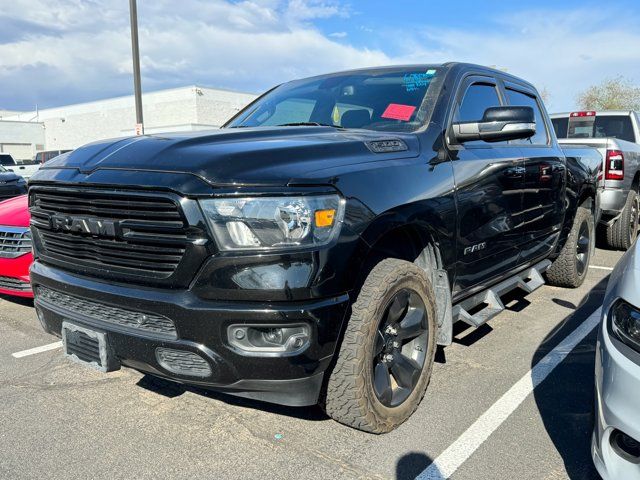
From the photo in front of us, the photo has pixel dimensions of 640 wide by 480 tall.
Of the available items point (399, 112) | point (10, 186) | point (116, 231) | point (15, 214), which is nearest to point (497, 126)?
point (399, 112)

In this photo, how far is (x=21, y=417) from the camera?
300 cm

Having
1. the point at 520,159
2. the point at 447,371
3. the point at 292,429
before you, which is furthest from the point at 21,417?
the point at 520,159

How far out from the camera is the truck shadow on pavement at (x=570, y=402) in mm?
2568

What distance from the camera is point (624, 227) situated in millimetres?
7562

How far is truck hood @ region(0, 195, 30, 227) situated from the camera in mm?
4855

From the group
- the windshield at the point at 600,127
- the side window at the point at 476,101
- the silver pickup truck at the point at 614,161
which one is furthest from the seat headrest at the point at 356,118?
the windshield at the point at 600,127

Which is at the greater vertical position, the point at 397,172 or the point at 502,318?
the point at 397,172

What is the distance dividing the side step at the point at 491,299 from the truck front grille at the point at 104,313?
1771mm

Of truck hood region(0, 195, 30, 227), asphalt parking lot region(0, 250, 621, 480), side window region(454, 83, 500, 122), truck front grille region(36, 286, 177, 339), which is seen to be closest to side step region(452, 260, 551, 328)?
asphalt parking lot region(0, 250, 621, 480)

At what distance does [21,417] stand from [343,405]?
185 centimetres

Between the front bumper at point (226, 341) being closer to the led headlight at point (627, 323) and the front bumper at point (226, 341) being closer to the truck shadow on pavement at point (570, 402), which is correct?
the led headlight at point (627, 323)

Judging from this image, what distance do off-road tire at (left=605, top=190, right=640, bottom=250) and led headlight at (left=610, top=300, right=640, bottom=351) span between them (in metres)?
6.17

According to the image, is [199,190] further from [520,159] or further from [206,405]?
[520,159]

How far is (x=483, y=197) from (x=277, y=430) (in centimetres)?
184
